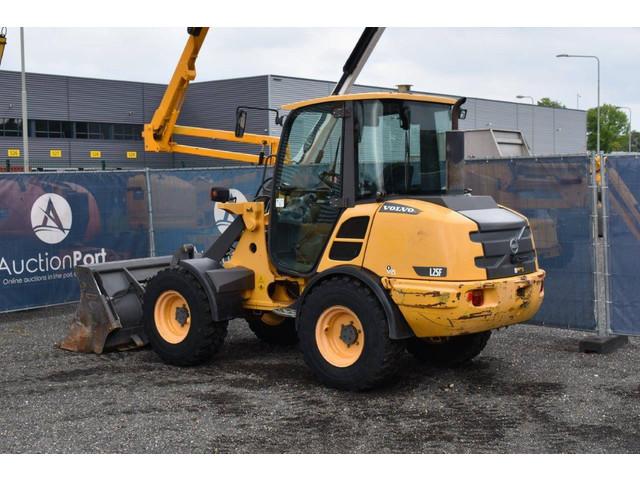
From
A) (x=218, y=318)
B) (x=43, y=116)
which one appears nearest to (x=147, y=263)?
(x=218, y=318)

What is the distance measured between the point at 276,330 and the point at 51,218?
13.9ft

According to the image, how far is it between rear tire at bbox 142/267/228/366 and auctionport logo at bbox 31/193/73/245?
364cm

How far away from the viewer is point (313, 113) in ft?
25.7

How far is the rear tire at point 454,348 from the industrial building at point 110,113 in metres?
35.5

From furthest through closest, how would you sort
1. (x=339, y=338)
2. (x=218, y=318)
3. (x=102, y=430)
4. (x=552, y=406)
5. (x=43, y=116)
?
(x=43, y=116) → (x=218, y=318) → (x=339, y=338) → (x=552, y=406) → (x=102, y=430)

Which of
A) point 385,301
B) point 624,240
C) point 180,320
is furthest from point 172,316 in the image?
point 624,240

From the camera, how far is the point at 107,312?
9.03 meters

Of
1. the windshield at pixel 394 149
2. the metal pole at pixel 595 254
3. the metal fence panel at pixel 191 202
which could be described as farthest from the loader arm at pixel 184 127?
the windshield at pixel 394 149

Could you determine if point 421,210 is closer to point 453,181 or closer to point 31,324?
point 453,181

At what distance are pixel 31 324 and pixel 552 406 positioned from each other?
699 centimetres

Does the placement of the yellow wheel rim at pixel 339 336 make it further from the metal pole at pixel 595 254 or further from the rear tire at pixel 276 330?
the metal pole at pixel 595 254

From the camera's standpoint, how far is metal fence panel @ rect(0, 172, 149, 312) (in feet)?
37.3

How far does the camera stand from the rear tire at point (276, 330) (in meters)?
9.41

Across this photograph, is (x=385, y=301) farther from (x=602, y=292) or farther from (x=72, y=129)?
(x=72, y=129)
